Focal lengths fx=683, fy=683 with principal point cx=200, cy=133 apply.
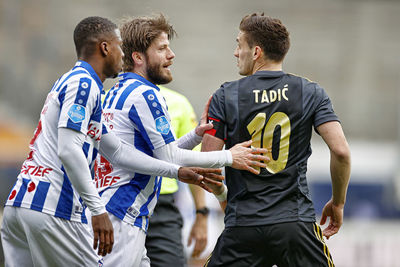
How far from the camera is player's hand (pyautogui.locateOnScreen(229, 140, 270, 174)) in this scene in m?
4.16

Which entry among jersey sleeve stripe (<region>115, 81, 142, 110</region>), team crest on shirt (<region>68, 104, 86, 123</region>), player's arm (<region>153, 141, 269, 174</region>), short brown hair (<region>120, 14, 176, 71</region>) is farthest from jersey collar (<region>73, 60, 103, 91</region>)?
short brown hair (<region>120, 14, 176, 71</region>)

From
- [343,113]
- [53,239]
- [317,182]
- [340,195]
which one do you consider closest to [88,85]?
[53,239]

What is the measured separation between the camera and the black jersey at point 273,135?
4.23 metres

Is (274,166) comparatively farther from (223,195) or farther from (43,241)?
(43,241)

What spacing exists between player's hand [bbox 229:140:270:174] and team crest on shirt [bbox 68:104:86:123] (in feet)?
3.20

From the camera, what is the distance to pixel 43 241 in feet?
12.6

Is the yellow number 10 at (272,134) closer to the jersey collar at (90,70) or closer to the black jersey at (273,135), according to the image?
the black jersey at (273,135)

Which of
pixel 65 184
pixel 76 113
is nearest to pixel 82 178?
pixel 65 184

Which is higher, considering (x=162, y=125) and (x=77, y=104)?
(x=77, y=104)

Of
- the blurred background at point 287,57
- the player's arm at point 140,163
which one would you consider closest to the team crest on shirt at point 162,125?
the player's arm at point 140,163

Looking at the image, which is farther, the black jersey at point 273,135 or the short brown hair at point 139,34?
the short brown hair at point 139,34

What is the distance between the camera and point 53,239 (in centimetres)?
384

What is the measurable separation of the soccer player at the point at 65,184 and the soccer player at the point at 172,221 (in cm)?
156

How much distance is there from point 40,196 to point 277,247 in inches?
57.0
